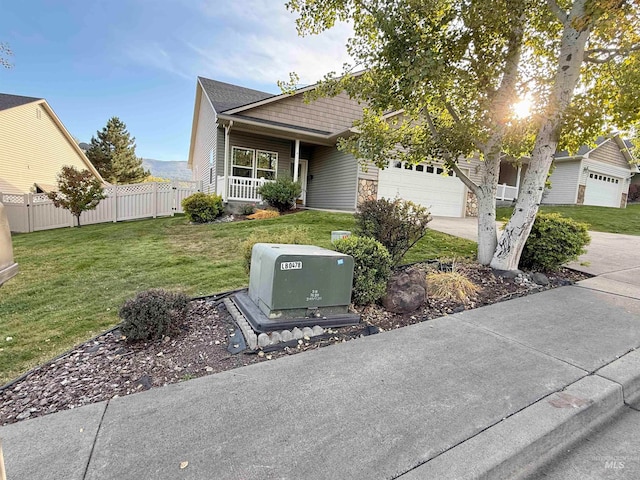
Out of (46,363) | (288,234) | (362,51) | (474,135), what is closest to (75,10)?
(362,51)

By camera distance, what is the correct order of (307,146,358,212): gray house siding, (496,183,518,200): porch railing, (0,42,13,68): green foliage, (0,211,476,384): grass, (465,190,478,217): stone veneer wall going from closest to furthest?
(0,211,476,384): grass
(0,42,13,68): green foliage
(307,146,358,212): gray house siding
(465,190,478,217): stone veneer wall
(496,183,518,200): porch railing

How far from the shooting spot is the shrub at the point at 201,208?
451 inches

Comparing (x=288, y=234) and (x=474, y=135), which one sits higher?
(x=474, y=135)

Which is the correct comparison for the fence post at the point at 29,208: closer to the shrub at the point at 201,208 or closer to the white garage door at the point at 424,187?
the shrub at the point at 201,208

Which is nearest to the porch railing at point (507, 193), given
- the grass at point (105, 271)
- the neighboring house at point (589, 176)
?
the neighboring house at point (589, 176)

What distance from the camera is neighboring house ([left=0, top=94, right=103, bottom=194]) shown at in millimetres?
16828

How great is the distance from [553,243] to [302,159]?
41.2ft

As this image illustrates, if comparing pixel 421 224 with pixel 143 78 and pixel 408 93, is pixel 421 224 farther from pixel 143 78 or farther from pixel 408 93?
pixel 143 78

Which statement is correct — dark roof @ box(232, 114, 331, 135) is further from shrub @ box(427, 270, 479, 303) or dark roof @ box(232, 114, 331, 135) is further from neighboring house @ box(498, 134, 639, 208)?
Answer: neighboring house @ box(498, 134, 639, 208)

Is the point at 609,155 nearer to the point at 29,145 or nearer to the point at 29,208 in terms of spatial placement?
the point at 29,208

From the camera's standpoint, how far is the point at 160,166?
169m

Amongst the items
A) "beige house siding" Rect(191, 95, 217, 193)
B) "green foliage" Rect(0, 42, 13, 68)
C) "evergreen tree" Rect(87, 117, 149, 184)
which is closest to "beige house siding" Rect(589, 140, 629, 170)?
"beige house siding" Rect(191, 95, 217, 193)

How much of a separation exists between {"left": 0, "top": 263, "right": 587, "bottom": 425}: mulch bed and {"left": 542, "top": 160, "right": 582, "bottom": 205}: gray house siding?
68.8 ft

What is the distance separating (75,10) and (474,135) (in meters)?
9.96
